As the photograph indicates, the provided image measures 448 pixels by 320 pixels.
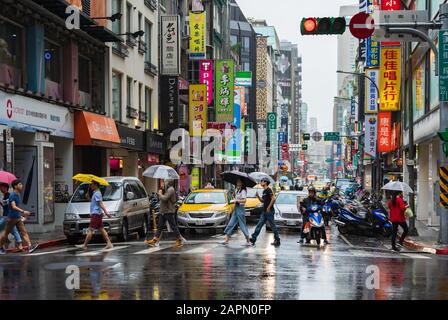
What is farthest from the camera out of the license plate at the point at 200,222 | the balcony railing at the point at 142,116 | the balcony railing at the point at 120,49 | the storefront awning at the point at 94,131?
the balcony railing at the point at 142,116

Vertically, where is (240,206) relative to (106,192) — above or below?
below

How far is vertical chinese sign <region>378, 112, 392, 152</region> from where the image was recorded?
43344 millimetres

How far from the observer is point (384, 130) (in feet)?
143

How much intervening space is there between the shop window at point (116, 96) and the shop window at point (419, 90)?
14781mm

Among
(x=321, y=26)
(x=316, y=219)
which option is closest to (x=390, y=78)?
(x=316, y=219)

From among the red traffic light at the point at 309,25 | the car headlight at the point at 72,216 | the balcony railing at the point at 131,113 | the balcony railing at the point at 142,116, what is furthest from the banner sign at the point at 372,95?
the red traffic light at the point at 309,25

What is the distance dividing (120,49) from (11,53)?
11.2 m

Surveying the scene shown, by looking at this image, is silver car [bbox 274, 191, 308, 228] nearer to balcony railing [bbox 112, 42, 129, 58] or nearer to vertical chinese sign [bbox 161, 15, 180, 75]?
balcony railing [bbox 112, 42, 129, 58]

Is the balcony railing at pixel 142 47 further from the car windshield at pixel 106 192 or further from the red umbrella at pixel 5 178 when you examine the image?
the red umbrella at pixel 5 178

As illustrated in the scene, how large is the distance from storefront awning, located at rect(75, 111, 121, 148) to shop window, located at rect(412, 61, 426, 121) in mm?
14142

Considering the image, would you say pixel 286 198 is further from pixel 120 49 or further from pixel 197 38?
pixel 197 38

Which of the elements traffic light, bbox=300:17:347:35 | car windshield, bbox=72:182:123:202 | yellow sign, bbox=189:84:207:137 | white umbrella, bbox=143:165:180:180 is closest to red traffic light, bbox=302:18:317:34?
traffic light, bbox=300:17:347:35

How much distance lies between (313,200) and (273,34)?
14209 centimetres

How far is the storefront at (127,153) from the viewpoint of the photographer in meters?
34.9
